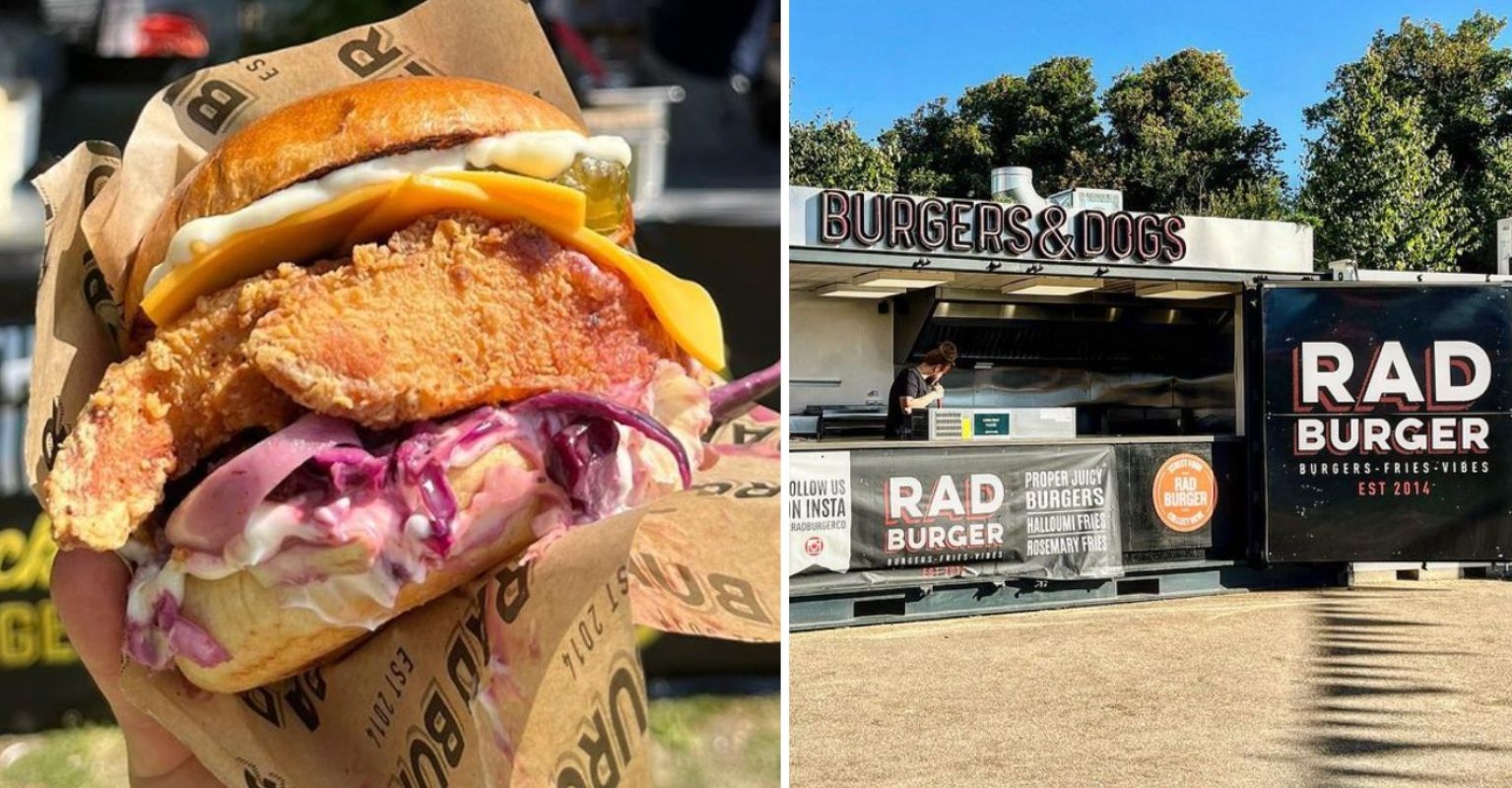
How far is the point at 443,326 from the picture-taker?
150 cm

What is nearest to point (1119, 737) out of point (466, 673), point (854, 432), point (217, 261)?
point (466, 673)

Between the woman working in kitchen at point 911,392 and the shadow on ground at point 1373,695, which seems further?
the woman working in kitchen at point 911,392

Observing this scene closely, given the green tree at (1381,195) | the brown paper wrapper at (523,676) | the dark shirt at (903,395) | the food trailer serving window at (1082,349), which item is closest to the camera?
the brown paper wrapper at (523,676)

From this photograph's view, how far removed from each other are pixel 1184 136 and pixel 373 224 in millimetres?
39479

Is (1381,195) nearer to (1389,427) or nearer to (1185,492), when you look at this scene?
(1389,427)

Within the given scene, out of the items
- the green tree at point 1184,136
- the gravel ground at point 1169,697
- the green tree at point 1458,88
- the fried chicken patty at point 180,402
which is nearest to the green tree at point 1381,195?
the green tree at point 1458,88

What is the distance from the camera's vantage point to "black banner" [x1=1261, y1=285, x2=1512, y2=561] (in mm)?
7512

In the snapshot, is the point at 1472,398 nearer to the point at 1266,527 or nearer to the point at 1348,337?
the point at 1348,337

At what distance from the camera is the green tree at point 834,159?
103ft

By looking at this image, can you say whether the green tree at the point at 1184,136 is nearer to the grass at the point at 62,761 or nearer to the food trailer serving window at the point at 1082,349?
the food trailer serving window at the point at 1082,349

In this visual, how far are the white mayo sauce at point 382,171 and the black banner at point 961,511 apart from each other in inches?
188

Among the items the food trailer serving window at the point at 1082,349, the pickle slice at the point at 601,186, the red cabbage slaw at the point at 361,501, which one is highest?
the food trailer serving window at the point at 1082,349

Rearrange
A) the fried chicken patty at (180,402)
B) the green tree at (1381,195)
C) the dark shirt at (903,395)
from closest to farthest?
the fried chicken patty at (180,402) → the dark shirt at (903,395) → the green tree at (1381,195)

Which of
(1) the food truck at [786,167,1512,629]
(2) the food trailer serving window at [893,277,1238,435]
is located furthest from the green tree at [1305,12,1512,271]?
(1) the food truck at [786,167,1512,629]
